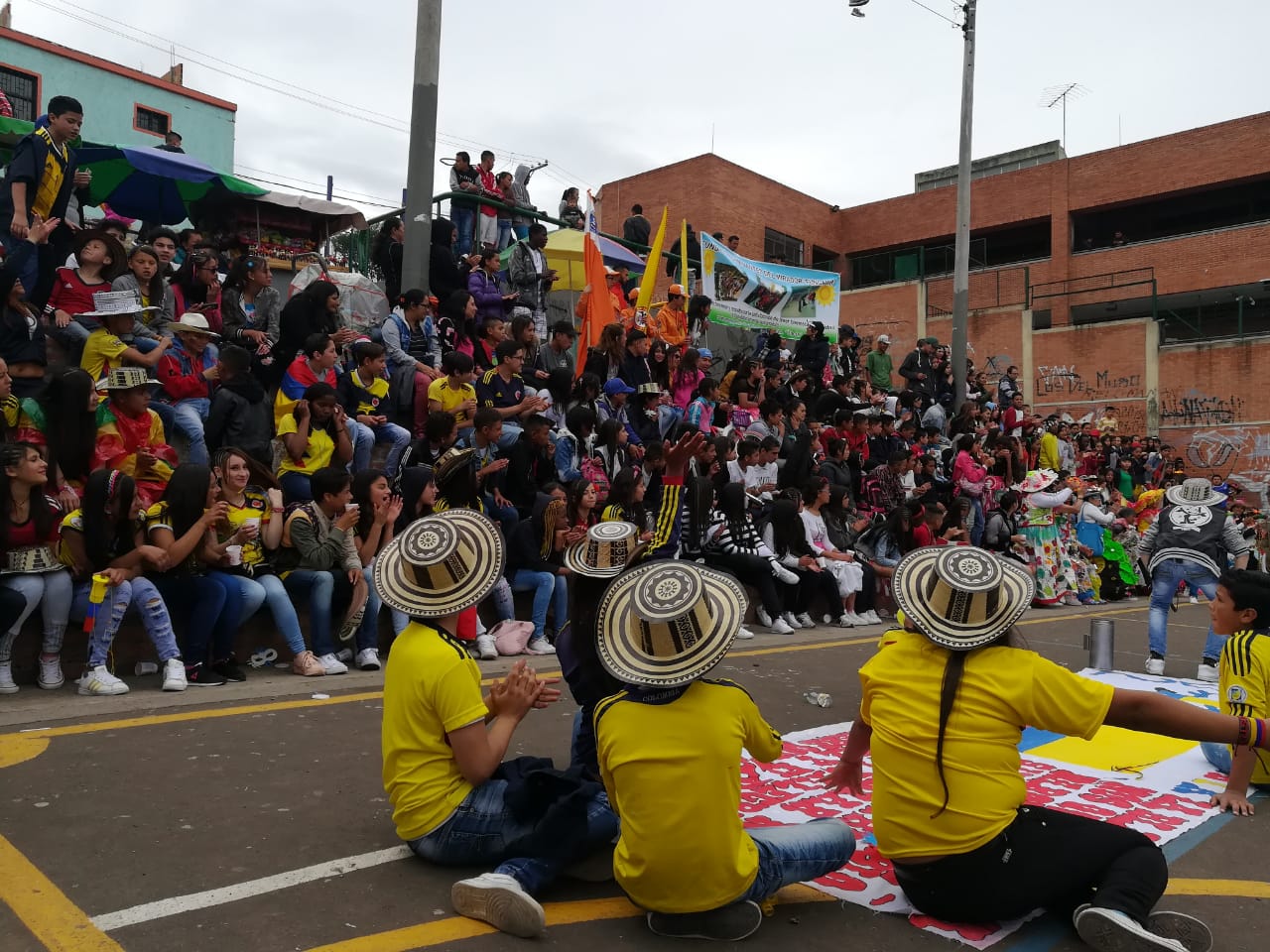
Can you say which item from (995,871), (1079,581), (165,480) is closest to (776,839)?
(995,871)

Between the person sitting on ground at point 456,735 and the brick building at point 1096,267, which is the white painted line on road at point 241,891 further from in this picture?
the brick building at point 1096,267

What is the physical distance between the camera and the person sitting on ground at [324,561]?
268 inches

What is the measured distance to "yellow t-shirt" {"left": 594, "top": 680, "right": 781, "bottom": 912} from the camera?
3008 mm

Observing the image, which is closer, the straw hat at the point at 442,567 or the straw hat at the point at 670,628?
the straw hat at the point at 670,628

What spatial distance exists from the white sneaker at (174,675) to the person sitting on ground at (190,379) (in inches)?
96.0

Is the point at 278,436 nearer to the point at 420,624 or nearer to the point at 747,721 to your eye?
the point at 420,624

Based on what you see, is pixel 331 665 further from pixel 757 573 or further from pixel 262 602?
pixel 757 573

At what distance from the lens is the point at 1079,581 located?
48.3ft

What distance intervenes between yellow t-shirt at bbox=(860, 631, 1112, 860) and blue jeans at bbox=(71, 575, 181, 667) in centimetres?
467

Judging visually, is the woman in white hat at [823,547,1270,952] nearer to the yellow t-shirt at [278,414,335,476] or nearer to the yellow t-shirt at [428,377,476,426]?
the yellow t-shirt at [278,414,335,476]

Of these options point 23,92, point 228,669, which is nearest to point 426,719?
point 228,669

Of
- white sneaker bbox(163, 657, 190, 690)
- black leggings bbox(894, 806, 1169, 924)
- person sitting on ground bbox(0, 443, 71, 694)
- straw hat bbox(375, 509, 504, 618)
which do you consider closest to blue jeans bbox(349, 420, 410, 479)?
white sneaker bbox(163, 657, 190, 690)

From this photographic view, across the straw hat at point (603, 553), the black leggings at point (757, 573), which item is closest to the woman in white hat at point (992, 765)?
the straw hat at point (603, 553)

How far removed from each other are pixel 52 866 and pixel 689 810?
7.39 ft
